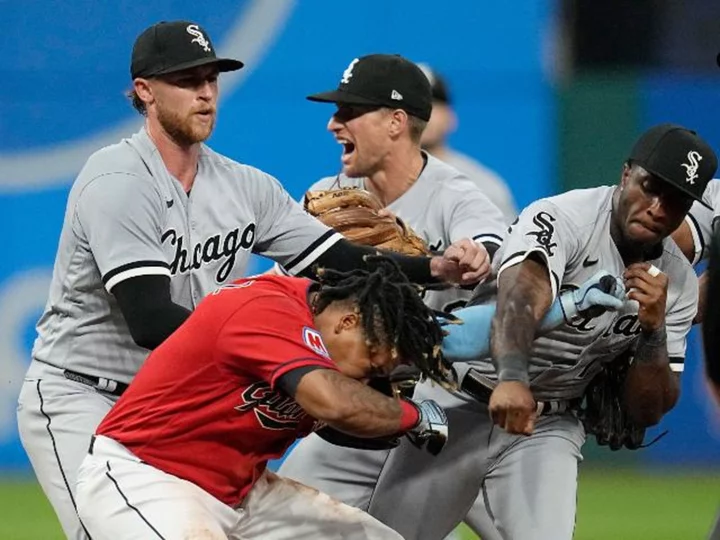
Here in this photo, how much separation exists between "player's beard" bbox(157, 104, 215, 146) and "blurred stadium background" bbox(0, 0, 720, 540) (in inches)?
178

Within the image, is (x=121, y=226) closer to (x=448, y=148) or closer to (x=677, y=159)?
(x=677, y=159)

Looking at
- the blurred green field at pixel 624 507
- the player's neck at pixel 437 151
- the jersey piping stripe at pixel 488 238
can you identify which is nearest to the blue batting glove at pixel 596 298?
the jersey piping stripe at pixel 488 238

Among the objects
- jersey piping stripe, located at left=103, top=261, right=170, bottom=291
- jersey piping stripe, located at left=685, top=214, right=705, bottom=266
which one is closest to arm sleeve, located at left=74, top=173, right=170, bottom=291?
jersey piping stripe, located at left=103, top=261, right=170, bottom=291

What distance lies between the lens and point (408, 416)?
4477 millimetres

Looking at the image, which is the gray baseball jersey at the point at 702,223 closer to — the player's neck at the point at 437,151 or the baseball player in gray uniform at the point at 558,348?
the baseball player in gray uniform at the point at 558,348

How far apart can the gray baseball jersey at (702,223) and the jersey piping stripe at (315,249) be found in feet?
5.09

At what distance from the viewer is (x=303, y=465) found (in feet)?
19.6

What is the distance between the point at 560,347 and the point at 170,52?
1.77 m

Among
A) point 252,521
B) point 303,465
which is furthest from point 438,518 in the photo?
point 252,521

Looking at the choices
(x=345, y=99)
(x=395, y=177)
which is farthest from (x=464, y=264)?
(x=345, y=99)

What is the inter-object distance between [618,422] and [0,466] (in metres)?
5.53

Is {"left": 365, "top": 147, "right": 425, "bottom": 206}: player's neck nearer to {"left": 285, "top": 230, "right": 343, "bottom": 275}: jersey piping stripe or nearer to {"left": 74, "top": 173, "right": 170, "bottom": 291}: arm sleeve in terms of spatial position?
{"left": 285, "top": 230, "right": 343, "bottom": 275}: jersey piping stripe

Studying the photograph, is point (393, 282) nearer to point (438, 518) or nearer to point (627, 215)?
point (627, 215)

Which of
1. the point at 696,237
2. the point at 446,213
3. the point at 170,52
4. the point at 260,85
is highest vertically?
the point at 170,52
